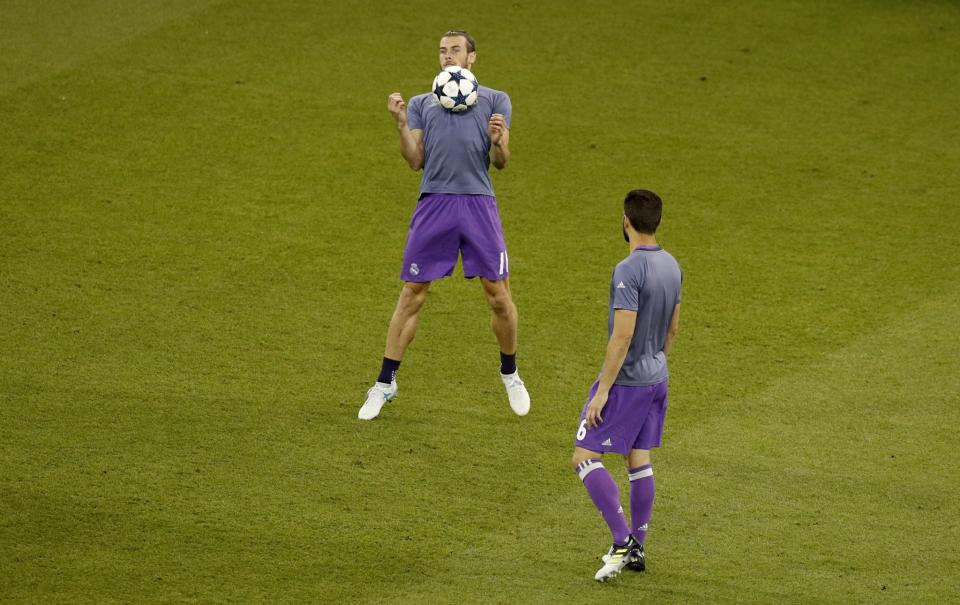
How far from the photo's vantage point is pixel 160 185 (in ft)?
34.3

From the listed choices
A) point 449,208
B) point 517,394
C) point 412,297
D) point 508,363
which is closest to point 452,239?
point 449,208

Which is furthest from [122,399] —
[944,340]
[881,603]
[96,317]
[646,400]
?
[944,340]

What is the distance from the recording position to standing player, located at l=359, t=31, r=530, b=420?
7.30 m

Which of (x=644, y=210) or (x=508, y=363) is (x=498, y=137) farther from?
(x=644, y=210)

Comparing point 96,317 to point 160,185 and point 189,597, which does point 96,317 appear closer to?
point 160,185

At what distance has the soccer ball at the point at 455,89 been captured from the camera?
7184 millimetres

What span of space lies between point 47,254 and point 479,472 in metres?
4.02

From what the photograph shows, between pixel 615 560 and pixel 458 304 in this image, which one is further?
pixel 458 304

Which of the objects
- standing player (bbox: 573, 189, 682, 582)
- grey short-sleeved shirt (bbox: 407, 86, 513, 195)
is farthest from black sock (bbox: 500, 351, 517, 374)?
standing player (bbox: 573, 189, 682, 582)

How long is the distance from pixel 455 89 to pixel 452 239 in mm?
806

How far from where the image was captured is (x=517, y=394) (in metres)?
7.55

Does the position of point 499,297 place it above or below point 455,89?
below

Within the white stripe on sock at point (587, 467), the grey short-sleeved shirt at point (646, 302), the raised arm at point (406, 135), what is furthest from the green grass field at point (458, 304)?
the raised arm at point (406, 135)

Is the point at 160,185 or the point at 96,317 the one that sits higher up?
the point at 160,185
